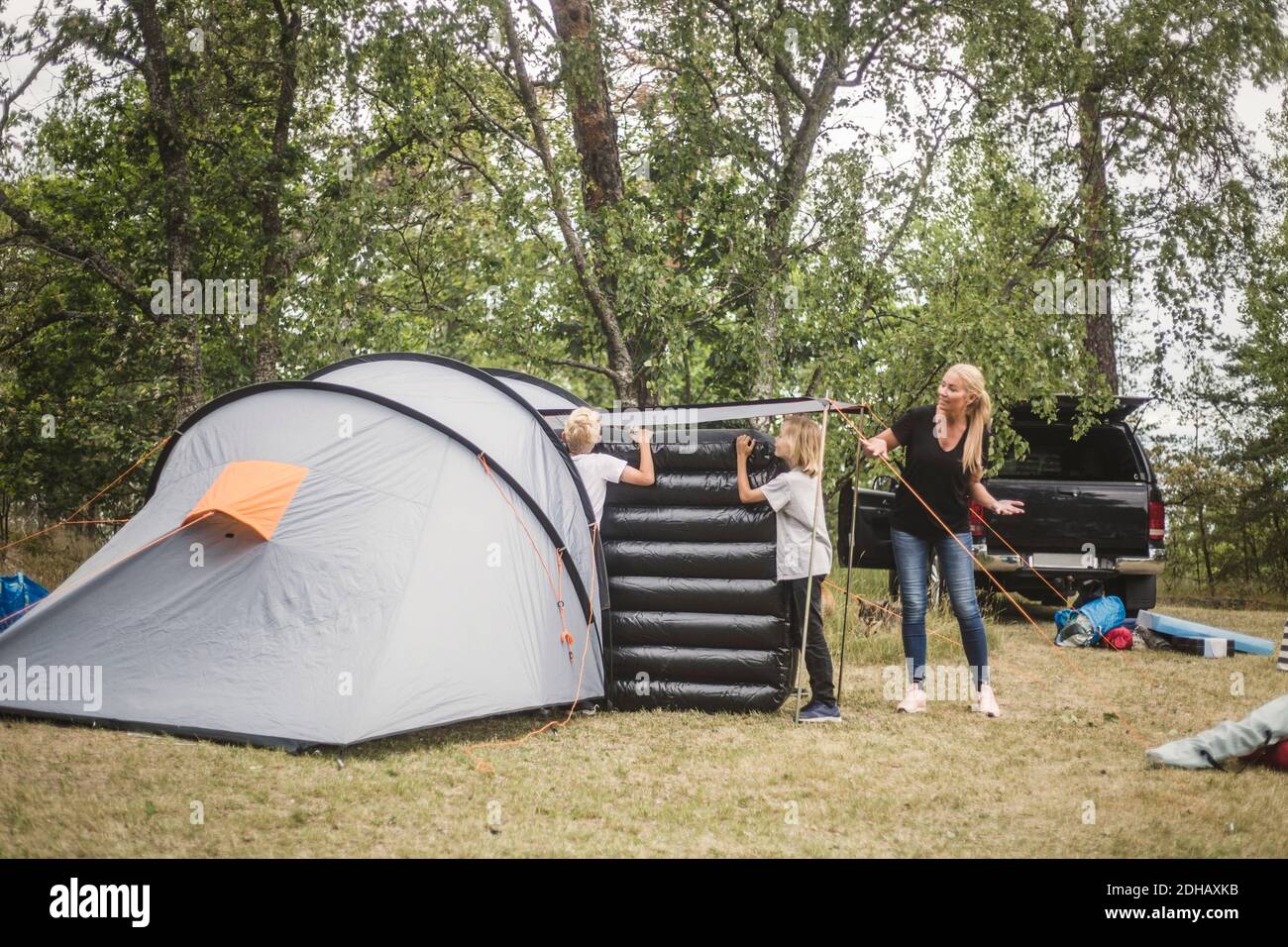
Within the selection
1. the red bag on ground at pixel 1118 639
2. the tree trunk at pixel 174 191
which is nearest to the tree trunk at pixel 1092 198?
the red bag on ground at pixel 1118 639

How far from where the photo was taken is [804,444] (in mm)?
6391

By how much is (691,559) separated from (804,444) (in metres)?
0.92

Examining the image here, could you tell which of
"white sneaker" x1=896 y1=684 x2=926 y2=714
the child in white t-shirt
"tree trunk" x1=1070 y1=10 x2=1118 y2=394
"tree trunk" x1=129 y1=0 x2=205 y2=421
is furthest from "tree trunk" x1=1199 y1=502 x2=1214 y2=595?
"tree trunk" x1=129 y1=0 x2=205 y2=421

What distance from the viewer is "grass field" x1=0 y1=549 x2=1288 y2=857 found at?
13.6 feet

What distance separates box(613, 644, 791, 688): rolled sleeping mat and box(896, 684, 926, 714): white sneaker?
71 centimetres

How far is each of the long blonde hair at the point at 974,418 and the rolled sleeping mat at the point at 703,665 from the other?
1.46m

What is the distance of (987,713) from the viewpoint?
6.44 meters

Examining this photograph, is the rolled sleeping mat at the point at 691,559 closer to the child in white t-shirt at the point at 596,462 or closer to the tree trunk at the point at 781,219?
the child in white t-shirt at the point at 596,462

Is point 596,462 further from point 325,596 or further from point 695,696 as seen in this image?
point 325,596

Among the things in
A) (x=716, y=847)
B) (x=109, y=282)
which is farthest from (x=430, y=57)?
(x=716, y=847)

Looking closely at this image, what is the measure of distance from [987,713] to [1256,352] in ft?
36.9

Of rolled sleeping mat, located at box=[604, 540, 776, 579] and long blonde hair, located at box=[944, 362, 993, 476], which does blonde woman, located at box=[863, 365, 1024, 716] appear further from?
rolled sleeping mat, located at box=[604, 540, 776, 579]

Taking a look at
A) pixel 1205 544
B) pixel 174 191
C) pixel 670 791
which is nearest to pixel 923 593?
pixel 670 791
